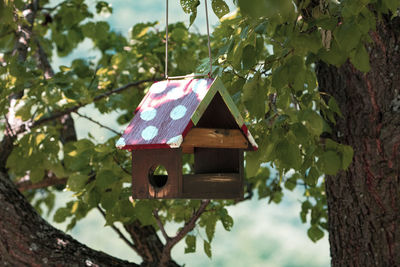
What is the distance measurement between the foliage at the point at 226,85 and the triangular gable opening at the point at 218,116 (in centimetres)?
8

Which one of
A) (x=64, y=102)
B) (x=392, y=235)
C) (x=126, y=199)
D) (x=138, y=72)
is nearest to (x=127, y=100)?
(x=138, y=72)

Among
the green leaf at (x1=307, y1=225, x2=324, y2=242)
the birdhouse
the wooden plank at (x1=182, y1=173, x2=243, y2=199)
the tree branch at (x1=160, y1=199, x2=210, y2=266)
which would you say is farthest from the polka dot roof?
the green leaf at (x1=307, y1=225, x2=324, y2=242)

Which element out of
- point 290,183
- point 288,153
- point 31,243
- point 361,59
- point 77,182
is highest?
point 361,59

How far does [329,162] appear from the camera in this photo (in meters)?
2.02

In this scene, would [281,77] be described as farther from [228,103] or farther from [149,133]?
[149,133]

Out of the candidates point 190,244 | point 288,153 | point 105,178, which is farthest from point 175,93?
point 190,244

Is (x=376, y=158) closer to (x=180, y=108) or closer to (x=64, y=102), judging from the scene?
(x=180, y=108)

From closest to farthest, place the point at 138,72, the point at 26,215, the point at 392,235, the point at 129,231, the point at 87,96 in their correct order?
the point at 392,235 < the point at 26,215 < the point at 87,96 < the point at 129,231 < the point at 138,72

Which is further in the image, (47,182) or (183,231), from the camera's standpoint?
(47,182)

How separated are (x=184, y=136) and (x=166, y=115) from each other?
6.0 inches

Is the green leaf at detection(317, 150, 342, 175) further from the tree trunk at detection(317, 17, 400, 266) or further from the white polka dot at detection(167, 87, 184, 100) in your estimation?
the tree trunk at detection(317, 17, 400, 266)

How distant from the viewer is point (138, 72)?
163 inches

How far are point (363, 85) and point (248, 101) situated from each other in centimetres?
104

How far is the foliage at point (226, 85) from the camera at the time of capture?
6.08 ft
